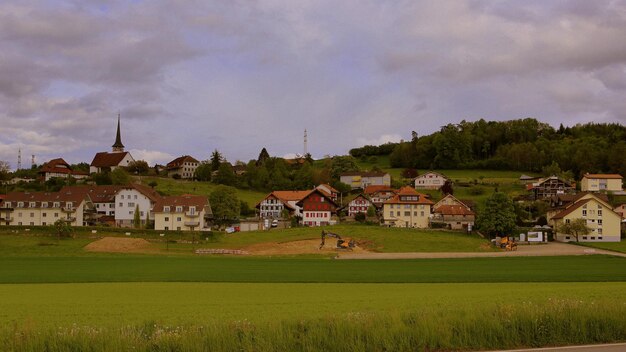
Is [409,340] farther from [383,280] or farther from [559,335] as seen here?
[383,280]

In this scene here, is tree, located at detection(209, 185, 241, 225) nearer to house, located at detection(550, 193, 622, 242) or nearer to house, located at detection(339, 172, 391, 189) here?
house, located at detection(339, 172, 391, 189)

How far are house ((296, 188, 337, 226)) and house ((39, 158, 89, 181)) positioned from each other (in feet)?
231

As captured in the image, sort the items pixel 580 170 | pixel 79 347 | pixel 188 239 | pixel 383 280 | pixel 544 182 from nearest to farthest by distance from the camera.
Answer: pixel 79 347 → pixel 383 280 → pixel 188 239 → pixel 544 182 → pixel 580 170

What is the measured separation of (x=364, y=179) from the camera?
14600cm

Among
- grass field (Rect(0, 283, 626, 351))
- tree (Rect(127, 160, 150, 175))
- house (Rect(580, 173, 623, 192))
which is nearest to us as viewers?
grass field (Rect(0, 283, 626, 351))

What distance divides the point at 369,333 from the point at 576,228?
72.1 m

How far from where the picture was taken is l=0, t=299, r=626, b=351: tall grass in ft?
54.7

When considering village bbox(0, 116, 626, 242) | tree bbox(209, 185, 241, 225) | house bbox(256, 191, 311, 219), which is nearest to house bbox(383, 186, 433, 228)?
village bbox(0, 116, 626, 242)

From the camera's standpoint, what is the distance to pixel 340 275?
1688 inches

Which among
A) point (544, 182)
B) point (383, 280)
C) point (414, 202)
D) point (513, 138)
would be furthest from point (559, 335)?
point (513, 138)

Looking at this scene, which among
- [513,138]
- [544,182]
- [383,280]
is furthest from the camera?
[513,138]

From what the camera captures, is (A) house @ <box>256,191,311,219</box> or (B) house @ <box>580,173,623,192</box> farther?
(B) house @ <box>580,173,623,192</box>

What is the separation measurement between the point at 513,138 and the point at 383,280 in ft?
521

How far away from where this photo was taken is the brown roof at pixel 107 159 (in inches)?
6024
